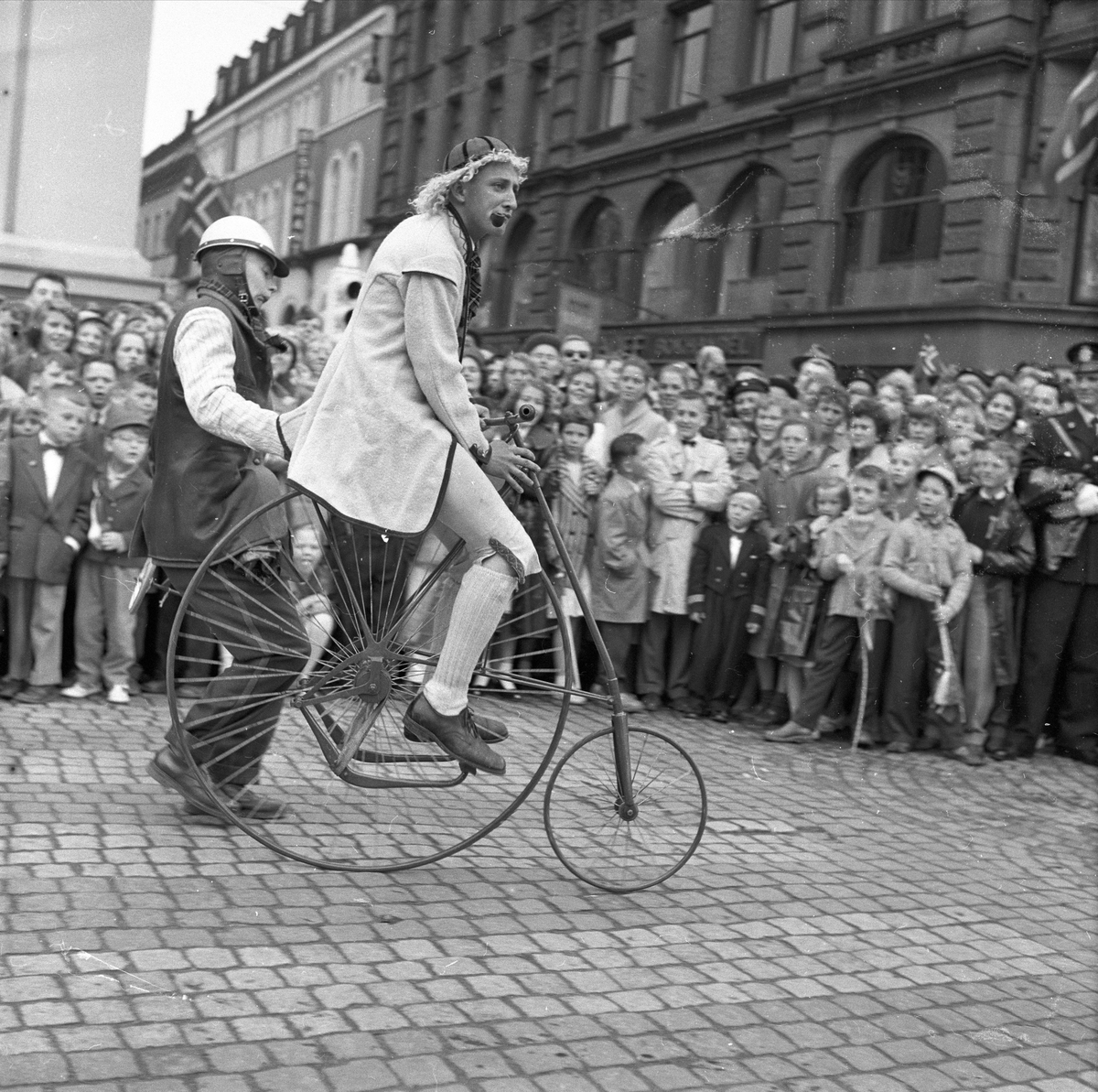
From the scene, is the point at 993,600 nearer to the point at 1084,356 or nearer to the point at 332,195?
the point at 1084,356

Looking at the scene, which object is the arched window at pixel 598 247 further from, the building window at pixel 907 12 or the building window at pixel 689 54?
the building window at pixel 907 12

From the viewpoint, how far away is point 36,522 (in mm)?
6922

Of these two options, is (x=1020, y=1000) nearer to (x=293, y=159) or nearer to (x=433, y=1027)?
(x=433, y=1027)

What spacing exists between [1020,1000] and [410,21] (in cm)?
3192

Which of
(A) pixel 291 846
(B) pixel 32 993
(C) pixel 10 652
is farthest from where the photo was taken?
(C) pixel 10 652

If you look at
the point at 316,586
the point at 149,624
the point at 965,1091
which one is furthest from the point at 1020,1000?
the point at 149,624

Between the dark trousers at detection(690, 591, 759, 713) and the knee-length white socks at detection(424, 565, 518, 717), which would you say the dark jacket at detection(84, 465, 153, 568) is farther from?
the dark trousers at detection(690, 591, 759, 713)

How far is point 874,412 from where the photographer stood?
8820 mm

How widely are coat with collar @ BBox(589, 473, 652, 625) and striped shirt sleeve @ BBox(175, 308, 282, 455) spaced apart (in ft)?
11.9

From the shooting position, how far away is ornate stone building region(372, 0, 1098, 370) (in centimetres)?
1617

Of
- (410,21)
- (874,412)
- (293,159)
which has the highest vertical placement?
(410,21)

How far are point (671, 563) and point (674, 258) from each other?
15826 millimetres

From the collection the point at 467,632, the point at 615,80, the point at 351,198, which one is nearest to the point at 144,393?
the point at 467,632

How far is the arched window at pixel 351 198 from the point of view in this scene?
110ft
